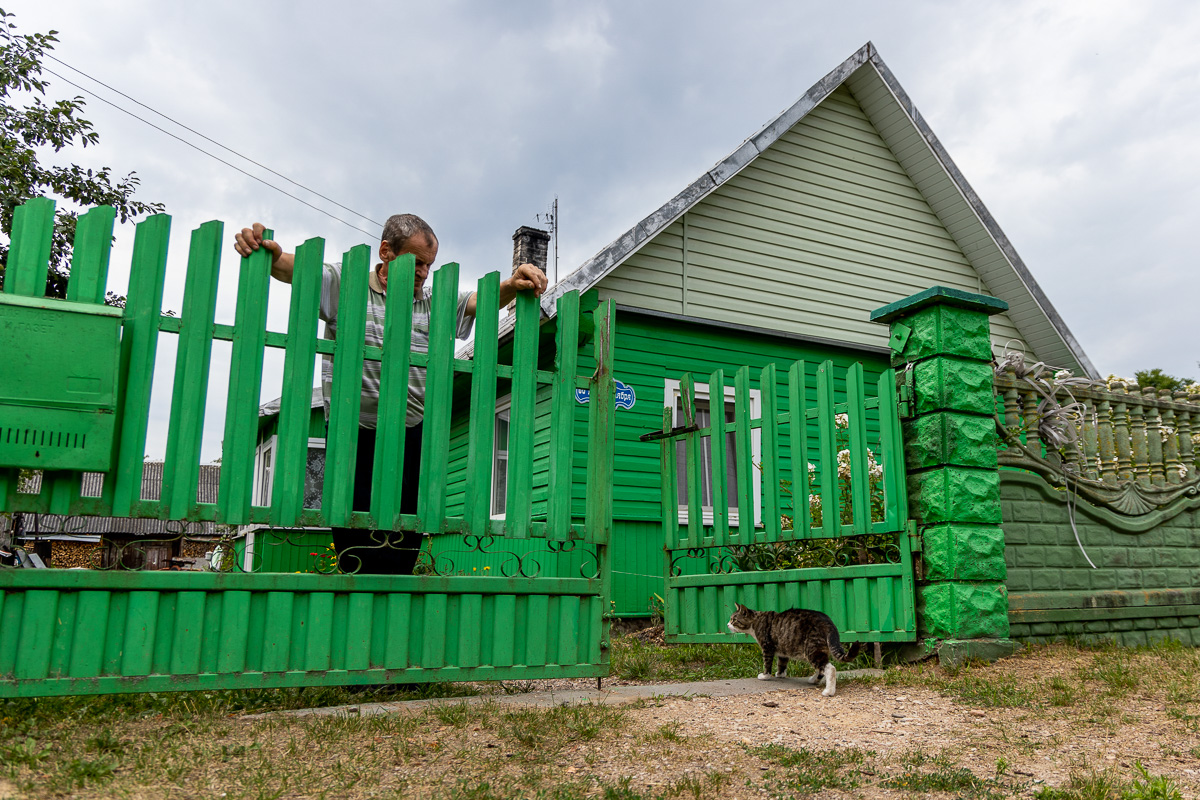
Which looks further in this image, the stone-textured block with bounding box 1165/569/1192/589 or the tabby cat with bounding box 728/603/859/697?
the stone-textured block with bounding box 1165/569/1192/589

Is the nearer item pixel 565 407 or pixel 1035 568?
pixel 565 407

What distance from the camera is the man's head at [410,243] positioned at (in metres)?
4.22

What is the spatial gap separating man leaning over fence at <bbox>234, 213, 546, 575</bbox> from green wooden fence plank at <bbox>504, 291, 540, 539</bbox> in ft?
0.45

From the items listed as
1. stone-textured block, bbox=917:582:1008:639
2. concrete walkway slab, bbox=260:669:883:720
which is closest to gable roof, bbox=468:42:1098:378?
stone-textured block, bbox=917:582:1008:639

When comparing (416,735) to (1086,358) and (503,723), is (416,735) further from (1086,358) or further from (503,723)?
(1086,358)

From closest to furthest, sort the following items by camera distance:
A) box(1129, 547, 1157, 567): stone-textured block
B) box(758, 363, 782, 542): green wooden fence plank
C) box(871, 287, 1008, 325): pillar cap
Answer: box(871, 287, 1008, 325): pillar cap < box(758, 363, 782, 542): green wooden fence plank < box(1129, 547, 1157, 567): stone-textured block

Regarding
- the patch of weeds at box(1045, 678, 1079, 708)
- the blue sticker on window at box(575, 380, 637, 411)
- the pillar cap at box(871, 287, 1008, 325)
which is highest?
the blue sticker on window at box(575, 380, 637, 411)

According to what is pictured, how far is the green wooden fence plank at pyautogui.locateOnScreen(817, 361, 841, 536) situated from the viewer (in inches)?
206

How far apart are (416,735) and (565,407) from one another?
173 centimetres

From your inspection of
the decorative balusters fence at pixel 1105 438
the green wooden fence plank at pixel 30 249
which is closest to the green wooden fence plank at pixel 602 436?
the green wooden fence plank at pixel 30 249

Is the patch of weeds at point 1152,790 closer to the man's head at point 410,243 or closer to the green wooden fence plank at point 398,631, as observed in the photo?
the green wooden fence plank at point 398,631

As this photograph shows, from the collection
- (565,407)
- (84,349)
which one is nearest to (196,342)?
(84,349)

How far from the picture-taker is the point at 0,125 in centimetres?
908

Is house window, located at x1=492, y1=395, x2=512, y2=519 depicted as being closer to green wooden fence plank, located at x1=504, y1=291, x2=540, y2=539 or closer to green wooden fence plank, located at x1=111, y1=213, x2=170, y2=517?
green wooden fence plank, located at x1=504, y1=291, x2=540, y2=539
